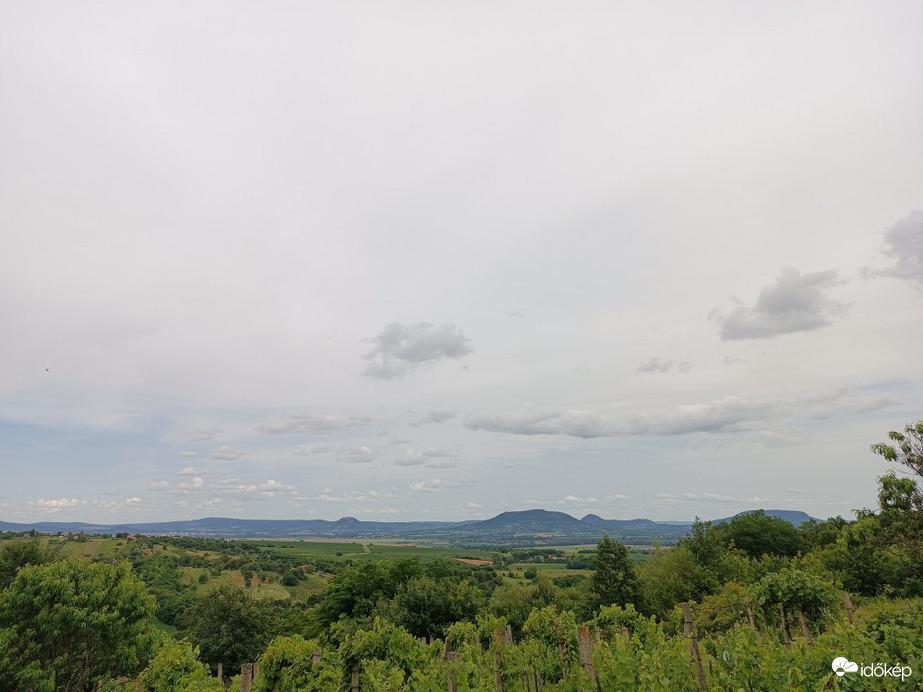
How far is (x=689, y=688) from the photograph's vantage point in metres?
8.69

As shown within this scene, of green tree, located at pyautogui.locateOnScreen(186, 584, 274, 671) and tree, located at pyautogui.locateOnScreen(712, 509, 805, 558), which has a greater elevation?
tree, located at pyautogui.locateOnScreen(712, 509, 805, 558)

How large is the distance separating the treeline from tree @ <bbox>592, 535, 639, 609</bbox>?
5.1 inches

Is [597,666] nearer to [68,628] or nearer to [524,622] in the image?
[524,622]

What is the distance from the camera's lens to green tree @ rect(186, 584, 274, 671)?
33.6 metres

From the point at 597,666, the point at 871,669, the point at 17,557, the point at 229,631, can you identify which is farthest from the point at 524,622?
the point at 17,557

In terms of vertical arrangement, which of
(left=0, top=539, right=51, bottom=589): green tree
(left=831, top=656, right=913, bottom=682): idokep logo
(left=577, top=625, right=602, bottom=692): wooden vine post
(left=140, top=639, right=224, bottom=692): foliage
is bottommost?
(left=0, top=539, right=51, bottom=589): green tree

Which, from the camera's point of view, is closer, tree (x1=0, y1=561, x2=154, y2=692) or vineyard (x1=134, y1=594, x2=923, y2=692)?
vineyard (x1=134, y1=594, x2=923, y2=692)

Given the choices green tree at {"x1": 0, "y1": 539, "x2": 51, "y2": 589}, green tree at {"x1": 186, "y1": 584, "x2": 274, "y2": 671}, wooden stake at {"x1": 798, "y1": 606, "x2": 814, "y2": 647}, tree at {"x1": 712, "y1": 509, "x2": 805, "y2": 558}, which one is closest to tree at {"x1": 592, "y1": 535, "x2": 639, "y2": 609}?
tree at {"x1": 712, "y1": 509, "x2": 805, "y2": 558}

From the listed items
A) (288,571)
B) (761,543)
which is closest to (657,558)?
(761,543)

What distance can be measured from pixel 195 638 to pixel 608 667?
3670cm

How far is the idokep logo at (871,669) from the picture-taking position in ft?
21.6

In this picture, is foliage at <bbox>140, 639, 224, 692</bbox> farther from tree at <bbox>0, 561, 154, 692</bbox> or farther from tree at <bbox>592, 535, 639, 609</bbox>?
tree at <bbox>592, 535, 639, 609</bbox>

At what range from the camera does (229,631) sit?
3412 centimetres

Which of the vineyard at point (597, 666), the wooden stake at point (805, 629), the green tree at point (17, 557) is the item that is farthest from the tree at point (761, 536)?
the green tree at point (17, 557)
